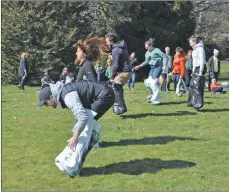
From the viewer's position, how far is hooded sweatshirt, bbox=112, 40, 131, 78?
487 inches

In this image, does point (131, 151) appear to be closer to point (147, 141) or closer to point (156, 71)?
point (147, 141)

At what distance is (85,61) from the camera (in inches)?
362

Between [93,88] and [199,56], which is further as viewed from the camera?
[199,56]

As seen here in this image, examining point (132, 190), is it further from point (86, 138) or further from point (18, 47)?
point (18, 47)

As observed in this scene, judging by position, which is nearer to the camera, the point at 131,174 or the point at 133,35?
the point at 131,174

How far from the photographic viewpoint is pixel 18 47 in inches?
1259

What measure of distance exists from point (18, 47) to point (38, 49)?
119cm

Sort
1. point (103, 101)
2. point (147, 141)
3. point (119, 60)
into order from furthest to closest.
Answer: point (119, 60) → point (147, 141) → point (103, 101)

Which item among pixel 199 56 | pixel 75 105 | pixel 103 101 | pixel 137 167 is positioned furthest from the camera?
pixel 199 56

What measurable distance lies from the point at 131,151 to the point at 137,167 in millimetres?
1119

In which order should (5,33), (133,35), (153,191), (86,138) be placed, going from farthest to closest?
(133,35) < (5,33) < (86,138) < (153,191)

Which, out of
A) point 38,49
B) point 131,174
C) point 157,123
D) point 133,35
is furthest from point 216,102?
point 133,35

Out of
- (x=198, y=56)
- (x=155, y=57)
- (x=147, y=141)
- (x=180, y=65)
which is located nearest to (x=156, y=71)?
(x=155, y=57)

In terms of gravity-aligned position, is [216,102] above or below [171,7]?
below
